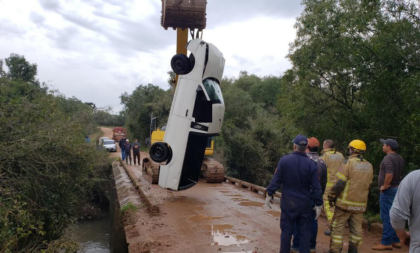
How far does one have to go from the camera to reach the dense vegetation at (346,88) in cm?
906

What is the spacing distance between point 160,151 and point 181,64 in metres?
2.20

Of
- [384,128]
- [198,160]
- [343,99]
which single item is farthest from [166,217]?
[343,99]

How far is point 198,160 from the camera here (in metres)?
9.50

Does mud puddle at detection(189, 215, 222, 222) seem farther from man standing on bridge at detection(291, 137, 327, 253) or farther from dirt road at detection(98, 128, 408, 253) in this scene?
man standing on bridge at detection(291, 137, 327, 253)

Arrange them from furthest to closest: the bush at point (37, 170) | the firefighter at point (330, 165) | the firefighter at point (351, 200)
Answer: the bush at point (37, 170)
the firefighter at point (330, 165)
the firefighter at point (351, 200)

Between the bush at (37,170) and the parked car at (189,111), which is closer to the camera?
the bush at (37,170)

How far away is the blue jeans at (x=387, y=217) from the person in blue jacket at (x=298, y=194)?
151 centimetres

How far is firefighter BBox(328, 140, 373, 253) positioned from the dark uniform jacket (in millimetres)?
482

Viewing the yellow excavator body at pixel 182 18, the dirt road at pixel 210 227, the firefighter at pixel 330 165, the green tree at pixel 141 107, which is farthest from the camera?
the green tree at pixel 141 107

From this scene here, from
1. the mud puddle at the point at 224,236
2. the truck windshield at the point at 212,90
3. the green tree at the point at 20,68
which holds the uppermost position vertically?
the green tree at the point at 20,68

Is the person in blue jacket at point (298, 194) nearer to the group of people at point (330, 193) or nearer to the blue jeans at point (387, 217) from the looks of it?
the group of people at point (330, 193)

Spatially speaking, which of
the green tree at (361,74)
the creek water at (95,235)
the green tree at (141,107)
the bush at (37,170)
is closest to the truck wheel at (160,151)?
the bush at (37,170)

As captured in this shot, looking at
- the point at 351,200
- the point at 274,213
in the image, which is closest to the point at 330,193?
the point at 351,200

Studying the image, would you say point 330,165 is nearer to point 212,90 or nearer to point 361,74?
point 212,90
